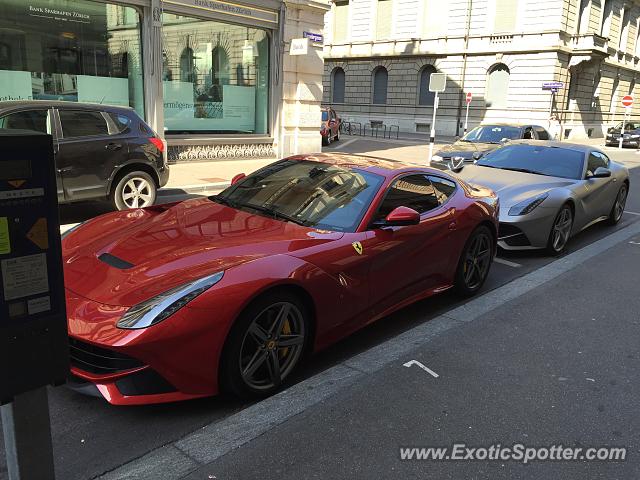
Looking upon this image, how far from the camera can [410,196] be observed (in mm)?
4594

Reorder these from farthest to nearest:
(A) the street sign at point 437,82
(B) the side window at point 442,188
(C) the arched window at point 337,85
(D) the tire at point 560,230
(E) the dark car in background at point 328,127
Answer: (C) the arched window at point 337,85, (E) the dark car in background at point 328,127, (A) the street sign at point 437,82, (D) the tire at point 560,230, (B) the side window at point 442,188

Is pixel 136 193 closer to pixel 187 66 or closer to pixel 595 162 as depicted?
pixel 187 66

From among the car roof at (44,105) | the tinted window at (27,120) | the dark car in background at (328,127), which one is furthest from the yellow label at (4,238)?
the dark car in background at (328,127)

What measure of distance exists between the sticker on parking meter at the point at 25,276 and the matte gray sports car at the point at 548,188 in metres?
5.82

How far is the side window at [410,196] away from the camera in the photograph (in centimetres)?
426

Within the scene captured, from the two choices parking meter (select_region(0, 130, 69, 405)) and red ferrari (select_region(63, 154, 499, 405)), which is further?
red ferrari (select_region(63, 154, 499, 405))

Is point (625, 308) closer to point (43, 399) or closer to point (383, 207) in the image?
point (383, 207)

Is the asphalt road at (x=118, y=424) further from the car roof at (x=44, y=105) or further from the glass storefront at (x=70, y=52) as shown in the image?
the glass storefront at (x=70, y=52)

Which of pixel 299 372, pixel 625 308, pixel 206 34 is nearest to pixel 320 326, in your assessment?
pixel 299 372

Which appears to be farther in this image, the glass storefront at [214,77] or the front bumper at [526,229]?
the glass storefront at [214,77]

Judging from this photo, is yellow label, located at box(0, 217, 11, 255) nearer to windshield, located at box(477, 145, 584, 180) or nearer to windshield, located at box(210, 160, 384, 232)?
windshield, located at box(210, 160, 384, 232)

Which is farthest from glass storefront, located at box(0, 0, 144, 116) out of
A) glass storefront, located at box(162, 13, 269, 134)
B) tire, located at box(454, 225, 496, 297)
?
tire, located at box(454, 225, 496, 297)

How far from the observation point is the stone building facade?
113ft

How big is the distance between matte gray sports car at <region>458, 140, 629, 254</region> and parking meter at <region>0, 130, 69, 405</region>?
5.78 meters
